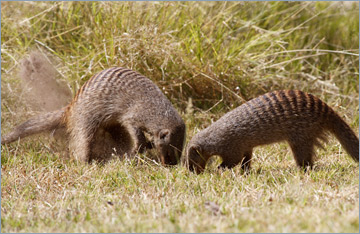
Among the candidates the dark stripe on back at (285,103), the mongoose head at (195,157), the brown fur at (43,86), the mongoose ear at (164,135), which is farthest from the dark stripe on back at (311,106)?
the brown fur at (43,86)

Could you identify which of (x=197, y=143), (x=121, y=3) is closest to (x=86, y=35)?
(x=121, y=3)

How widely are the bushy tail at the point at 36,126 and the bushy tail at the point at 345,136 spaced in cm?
215

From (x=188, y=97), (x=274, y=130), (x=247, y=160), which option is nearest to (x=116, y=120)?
(x=188, y=97)

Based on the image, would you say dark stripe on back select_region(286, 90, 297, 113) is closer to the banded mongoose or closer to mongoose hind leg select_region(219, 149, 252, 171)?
mongoose hind leg select_region(219, 149, 252, 171)

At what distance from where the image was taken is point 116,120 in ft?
13.4

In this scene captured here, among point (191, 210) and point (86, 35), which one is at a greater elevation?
point (86, 35)

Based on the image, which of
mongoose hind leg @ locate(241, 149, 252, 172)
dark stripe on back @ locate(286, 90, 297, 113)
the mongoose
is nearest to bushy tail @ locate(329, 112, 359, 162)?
the mongoose

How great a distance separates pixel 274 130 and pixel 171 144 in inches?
29.3

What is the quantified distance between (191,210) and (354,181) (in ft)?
3.88

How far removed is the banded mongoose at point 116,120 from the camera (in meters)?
3.73

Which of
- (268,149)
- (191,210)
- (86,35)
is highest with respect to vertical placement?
(86,35)

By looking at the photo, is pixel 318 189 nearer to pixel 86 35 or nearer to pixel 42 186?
pixel 42 186

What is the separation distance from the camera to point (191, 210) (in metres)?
2.52

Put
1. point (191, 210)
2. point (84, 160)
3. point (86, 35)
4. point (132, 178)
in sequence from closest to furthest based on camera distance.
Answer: point (191, 210)
point (132, 178)
point (84, 160)
point (86, 35)
